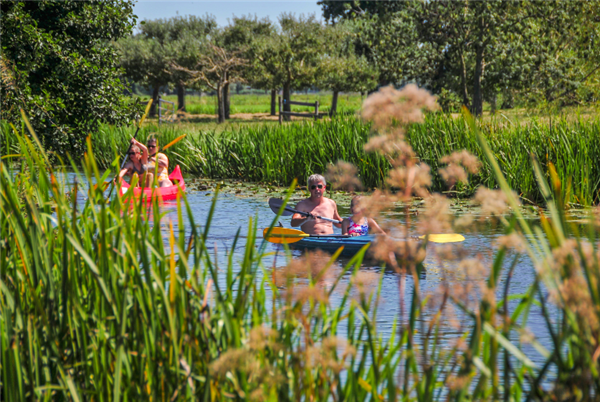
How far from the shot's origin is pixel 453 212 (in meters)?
→ 11.5

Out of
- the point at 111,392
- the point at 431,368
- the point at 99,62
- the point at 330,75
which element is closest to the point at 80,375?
the point at 111,392

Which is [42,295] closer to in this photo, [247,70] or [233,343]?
[233,343]

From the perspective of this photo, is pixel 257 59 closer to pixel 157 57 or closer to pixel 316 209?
pixel 157 57

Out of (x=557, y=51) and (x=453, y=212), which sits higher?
(x=557, y=51)

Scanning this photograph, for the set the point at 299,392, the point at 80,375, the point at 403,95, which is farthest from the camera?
the point at 80,375

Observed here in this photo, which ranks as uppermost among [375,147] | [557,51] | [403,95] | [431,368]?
[557,51]

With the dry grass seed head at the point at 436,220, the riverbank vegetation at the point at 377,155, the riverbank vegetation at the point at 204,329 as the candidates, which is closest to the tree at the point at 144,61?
the riverbank vegetation at the point at 377,155

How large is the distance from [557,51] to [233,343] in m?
36.6

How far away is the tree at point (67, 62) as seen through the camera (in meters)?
15.2

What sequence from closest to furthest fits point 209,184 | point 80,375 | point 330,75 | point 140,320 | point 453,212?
point 140,320 < point 80,375 < point 453,212 < point 209,184 < point 330,75

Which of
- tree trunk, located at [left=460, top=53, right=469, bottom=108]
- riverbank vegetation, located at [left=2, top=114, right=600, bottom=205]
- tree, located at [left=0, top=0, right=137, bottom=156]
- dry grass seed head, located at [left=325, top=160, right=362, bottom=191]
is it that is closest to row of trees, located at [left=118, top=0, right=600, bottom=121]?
tree trunk, located at [left=460, top=53, right=469, bottom=108]

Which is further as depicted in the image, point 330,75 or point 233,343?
point 330,75

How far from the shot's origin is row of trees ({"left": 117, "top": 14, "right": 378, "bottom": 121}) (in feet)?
140

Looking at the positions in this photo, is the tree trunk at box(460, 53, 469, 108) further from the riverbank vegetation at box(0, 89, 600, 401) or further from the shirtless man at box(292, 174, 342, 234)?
the riverbank vegetation at box(0, 89, 600, 401)
